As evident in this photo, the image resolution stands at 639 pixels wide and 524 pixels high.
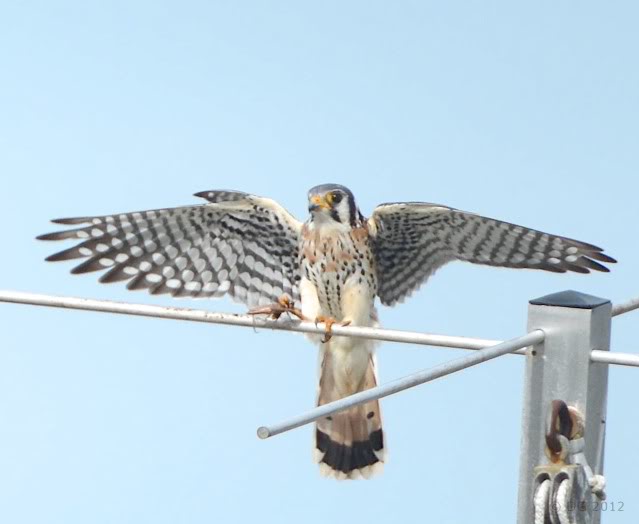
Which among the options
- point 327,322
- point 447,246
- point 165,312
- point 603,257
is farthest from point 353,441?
point 165,312

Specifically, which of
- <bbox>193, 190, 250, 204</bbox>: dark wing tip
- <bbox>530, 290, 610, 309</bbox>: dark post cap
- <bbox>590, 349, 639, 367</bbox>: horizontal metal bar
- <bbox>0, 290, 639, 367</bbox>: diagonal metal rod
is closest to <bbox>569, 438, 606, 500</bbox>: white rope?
<bbox>590, 349, 639, 367</bbox>: horizontal metal bar

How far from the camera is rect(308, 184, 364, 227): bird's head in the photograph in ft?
17.4

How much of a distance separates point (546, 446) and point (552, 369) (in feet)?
0.58

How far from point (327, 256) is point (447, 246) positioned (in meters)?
0.54

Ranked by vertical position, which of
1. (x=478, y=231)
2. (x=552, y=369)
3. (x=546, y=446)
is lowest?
(x=546, y=446)

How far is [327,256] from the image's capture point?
5.29 meters

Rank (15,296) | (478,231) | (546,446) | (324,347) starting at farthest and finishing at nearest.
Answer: (324,347), (478,231), (15,296), (546,446)

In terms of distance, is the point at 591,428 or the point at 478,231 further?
the point at 478,231

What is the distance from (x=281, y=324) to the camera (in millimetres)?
4641

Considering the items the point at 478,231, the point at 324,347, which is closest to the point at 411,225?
the point at 478,231

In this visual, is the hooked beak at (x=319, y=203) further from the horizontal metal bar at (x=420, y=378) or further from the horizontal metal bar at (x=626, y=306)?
the horizontal metal bar at (x=420, y=378)

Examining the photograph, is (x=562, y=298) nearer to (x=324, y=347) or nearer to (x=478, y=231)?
(x=478, y=231)

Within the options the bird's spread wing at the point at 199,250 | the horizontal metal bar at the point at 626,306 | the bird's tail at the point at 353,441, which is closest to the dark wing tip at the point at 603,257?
the bird's tail at the point at 353,441

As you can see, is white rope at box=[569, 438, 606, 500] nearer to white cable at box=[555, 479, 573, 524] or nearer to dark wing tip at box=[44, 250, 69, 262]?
white cable at box=[555, 479, 573, 524]
